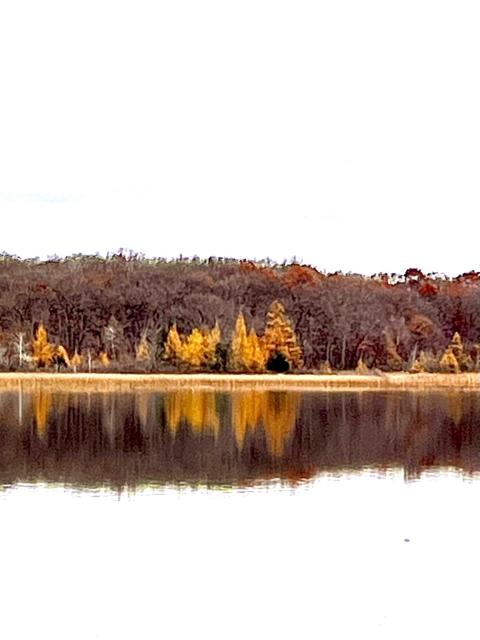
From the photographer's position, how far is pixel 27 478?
19.9 metres

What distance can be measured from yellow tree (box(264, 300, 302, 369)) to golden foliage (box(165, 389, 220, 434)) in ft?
62.2

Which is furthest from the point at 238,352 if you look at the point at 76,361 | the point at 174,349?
the point at 76,361

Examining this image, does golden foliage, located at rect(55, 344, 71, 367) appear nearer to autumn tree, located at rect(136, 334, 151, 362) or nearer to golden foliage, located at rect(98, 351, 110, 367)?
golden foliage, located at rect(98, 351, 110, 367)

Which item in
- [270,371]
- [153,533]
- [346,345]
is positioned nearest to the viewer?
[153,533]

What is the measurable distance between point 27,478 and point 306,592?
848cm

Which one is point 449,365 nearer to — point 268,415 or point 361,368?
point 361,368

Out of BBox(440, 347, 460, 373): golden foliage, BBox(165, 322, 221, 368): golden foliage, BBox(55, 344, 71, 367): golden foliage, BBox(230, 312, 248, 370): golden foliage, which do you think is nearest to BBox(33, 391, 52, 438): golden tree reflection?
BBox(230, 312, 248, 370): golden foliage

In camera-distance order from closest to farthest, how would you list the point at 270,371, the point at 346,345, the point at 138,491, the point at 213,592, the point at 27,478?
Result: the point at 213,592
the point at 138,491
the point at 27,478
the point at 270,371
the point at 346,345

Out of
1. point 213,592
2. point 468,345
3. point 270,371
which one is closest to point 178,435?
point 213,592

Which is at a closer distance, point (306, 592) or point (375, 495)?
point (306, 592)

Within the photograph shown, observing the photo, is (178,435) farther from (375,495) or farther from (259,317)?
(259,317)

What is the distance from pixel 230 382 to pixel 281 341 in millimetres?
11082

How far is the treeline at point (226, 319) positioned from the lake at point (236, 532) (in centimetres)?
4036

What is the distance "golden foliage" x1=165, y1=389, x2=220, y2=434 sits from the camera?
100 feet
